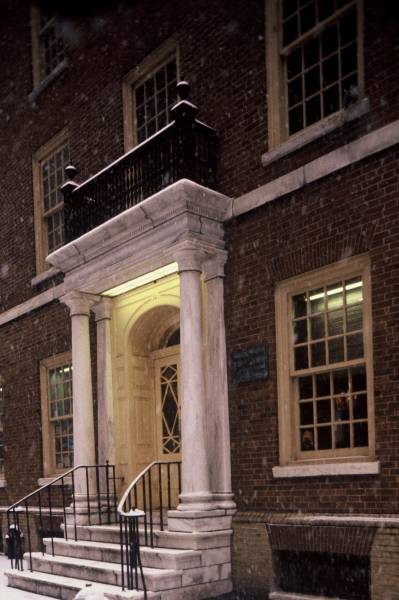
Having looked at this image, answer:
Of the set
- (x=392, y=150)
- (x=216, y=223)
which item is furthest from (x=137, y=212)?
(x=392, y=150)

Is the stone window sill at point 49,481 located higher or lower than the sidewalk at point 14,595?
higher

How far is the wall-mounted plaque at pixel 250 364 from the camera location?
313 inches

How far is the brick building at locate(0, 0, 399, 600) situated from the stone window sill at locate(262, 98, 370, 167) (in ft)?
0.06

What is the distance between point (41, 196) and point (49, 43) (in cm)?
304

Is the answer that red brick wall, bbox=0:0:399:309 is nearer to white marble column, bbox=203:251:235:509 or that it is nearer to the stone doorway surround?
the stone doorway surround

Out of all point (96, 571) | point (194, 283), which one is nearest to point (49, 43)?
point (194, 283)

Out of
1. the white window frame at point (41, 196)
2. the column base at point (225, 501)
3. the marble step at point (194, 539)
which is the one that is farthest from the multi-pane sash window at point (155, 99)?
the marble step at point (194, 539)

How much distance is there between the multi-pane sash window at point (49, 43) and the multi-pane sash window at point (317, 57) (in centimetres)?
600

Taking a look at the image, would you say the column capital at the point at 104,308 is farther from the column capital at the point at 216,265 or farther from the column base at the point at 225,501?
the column base at the point at 225,501

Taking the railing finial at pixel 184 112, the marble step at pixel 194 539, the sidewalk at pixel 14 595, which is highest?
the railing finial at pixel 184 112

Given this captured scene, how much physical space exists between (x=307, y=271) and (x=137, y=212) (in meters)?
2.37

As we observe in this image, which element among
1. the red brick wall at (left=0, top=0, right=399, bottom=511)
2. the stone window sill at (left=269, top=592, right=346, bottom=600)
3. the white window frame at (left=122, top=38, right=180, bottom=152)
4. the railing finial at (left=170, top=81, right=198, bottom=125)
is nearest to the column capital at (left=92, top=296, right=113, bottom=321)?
the red brick wall at (left=0, top=0, right=399, bottom=511)

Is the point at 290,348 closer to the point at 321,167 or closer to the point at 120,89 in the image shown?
the point at 321,167

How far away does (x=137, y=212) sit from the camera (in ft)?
28.5
